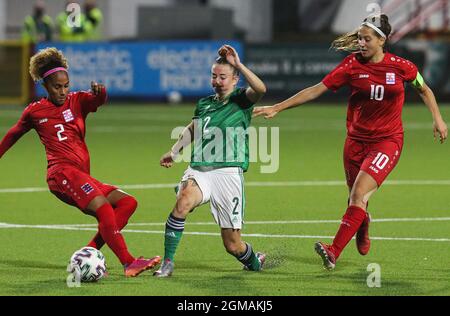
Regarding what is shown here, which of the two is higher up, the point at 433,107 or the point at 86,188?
the point at 433,107

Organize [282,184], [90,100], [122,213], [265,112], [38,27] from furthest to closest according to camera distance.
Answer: [38,27], [282,184], [90,100], [122,213], [265,112]

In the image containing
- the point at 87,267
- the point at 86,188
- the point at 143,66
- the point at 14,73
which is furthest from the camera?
the point at 14,73

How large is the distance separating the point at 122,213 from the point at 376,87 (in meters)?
2.41

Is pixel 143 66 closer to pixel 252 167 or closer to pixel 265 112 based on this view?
pixel 252 167

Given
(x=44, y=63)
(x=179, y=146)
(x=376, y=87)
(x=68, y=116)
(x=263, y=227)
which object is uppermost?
(x=44, y=63)

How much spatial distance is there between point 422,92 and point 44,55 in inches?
128

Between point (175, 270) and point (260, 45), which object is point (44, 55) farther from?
point (260, 45)

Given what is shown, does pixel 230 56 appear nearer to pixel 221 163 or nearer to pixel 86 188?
pixel 221 163

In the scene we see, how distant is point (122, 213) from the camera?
33.4 feet

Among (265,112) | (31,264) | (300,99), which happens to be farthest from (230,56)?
(31,264)

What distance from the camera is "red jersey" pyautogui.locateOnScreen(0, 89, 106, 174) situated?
33.5 ft

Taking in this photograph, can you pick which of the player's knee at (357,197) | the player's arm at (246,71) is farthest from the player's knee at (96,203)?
the player's knee at (357,197)

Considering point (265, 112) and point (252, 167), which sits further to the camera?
point (252, 167)
